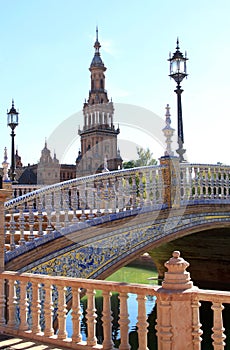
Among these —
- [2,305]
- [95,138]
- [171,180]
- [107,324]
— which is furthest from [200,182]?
[95,138]

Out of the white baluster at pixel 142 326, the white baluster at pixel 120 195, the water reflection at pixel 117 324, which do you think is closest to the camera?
the white baluster at pixel 142 326

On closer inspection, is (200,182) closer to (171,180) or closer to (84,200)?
(171,180)

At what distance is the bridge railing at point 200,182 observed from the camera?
10234 millimetres

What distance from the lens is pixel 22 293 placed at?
552cm

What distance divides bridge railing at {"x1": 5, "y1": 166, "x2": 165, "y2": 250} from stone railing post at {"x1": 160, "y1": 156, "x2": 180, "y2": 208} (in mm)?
107

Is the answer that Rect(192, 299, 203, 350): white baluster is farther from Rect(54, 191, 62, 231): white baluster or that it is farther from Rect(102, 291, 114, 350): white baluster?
Rect(54, 191, 62, 231): white baluster

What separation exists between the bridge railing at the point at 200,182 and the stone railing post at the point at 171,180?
27 cm

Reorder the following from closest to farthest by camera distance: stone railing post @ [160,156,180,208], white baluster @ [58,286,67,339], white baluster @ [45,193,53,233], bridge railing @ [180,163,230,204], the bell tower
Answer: white baluster @ [58,286,67,339], white baluster @ [45,193,53,233], stone railing post @ [160,156,180,208], bridge railing @ [180,163,230,204], the bell tower

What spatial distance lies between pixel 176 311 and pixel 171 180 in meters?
5.68

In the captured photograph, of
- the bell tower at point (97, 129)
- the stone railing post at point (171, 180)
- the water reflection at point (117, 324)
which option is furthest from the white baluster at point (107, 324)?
the bell tower at point (97, 129)

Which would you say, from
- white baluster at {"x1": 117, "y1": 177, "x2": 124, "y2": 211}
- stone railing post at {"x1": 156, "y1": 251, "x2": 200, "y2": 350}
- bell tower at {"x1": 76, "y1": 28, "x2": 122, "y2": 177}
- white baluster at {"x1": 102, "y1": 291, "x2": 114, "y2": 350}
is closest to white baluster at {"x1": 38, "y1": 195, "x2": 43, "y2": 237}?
white baluster at {"x1": 117, "y1": 177, "x2": 124, "y2": 211}

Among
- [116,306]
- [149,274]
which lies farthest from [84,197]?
[149,274]

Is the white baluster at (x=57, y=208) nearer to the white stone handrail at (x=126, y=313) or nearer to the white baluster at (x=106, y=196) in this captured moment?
the white baluster at (x=106, y=196)

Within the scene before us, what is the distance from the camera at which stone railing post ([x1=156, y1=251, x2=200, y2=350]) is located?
4.29 m
